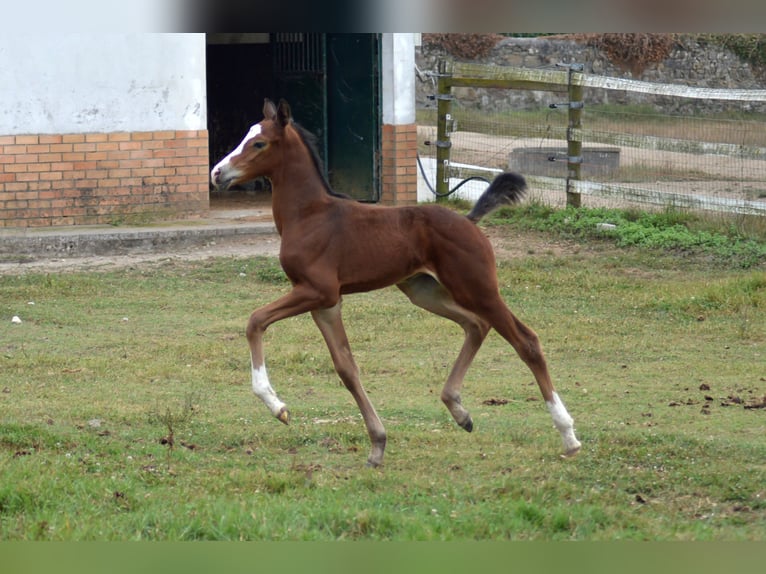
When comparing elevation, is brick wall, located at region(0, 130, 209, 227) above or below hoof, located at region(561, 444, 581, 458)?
above

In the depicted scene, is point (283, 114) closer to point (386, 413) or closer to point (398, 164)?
point (386, 413)

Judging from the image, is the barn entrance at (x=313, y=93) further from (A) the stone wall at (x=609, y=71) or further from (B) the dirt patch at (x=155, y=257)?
(A) the stone wall at (x=609, y=71)

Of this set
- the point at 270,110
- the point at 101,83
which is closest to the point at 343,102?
the point at 101,83

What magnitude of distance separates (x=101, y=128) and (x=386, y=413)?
8228 mm

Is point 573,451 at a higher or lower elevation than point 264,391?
lower

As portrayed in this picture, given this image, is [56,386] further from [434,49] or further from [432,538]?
[434,49]

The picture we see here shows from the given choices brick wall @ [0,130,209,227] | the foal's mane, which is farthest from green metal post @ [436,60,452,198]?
the foal's mane

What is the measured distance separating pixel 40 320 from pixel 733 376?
634cm

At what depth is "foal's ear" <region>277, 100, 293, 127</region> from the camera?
269 inches

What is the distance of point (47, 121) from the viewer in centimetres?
1470

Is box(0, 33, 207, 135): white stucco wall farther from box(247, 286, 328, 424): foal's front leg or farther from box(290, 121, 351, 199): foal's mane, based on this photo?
box(247, 286, 328, 424): foal's front leg

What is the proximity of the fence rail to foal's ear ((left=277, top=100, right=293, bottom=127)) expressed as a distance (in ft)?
27.7

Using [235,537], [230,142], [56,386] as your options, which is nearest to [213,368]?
[56,386]

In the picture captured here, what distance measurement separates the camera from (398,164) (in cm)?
1695
